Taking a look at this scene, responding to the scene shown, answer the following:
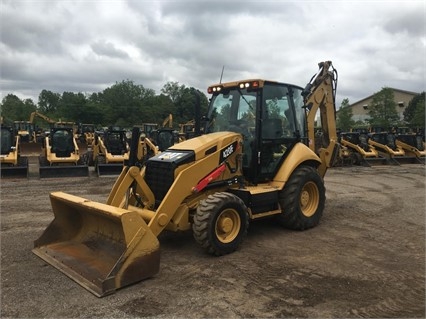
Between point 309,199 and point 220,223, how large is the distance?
7.72ft

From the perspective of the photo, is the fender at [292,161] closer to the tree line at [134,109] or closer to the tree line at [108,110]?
the tree line at [134,109]

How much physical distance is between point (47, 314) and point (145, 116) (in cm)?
7013

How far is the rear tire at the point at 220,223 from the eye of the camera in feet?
16.3

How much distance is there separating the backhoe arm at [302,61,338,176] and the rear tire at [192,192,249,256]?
2.81 meters

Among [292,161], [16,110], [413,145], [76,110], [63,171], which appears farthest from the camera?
[16,110]

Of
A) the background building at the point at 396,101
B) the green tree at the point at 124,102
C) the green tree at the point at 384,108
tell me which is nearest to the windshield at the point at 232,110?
the green tree at the point at 384,108

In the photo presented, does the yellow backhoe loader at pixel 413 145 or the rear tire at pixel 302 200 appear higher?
the yellow backhoe loader at pixel 413 145

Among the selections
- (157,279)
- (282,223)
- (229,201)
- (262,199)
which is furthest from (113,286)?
(282,223)

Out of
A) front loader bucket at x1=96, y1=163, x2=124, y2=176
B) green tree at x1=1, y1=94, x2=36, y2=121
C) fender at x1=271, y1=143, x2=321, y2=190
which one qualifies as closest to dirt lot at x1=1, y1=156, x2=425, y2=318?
fender at x1=271, y1=143, x2=321, y2=190

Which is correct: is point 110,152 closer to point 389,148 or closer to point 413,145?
point 389,148

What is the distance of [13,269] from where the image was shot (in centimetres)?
477

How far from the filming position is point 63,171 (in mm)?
13625

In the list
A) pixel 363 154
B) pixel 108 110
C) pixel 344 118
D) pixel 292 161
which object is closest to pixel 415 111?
pixel 344 118

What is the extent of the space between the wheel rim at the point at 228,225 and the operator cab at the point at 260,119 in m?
1.10
